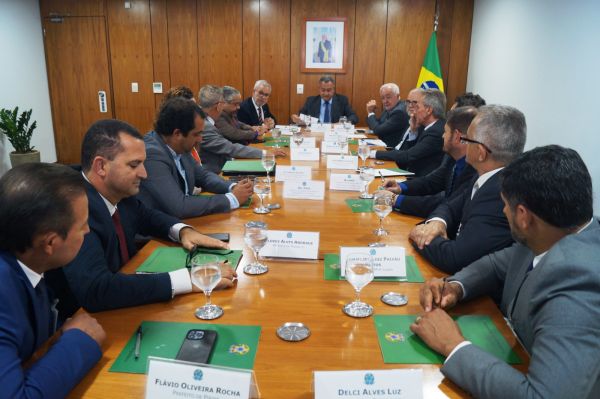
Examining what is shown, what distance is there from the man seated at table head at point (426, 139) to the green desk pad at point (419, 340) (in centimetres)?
279

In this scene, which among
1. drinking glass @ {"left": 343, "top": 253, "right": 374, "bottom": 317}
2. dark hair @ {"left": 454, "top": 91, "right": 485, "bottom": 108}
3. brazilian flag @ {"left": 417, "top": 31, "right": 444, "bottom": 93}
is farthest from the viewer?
brazilian flag @ {"left": 417, "top": 31, "right": 444, "bottom": 93}

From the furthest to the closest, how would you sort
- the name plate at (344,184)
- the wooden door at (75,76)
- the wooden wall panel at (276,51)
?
the wooden door at (75,76), the wooden wall panel at (276,51), the name plate at (344,184)

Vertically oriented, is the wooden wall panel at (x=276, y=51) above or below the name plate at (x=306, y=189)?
above

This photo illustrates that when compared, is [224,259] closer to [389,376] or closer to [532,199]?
[389,376]

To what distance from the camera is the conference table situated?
1134 mm

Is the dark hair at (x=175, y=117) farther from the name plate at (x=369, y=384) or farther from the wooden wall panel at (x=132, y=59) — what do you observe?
the wooden wall panel at (x=132, y=59)

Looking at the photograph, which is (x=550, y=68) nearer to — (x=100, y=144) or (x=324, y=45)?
(x=324, y=45)

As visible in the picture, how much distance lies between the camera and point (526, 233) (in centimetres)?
130

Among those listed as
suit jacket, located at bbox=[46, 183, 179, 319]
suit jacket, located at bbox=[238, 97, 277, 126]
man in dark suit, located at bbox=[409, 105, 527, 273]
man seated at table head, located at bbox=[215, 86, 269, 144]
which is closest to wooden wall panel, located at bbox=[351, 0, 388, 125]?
suit jacket, located at bbox=[238, 97, 277, 126]

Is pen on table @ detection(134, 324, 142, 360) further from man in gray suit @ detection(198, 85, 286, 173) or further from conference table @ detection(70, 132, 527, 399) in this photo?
man in gray suit @ detection(198, 85, 286, 173)

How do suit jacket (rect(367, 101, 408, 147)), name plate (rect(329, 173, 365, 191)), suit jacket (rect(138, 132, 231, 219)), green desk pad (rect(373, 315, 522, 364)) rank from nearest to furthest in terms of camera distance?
green desk pad (rect(373, 315, 522, 364)) → suit jacket (rect(138, 132, 231, 219)) → name plate (rect(329, 173, 365, 191)) → suit jacket (rect(367, 101, 408, 147))

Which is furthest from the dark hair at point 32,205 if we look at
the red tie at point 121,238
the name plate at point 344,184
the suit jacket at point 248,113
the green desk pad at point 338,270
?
the suit jacket at point 248,113

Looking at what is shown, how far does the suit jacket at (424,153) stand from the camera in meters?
4.06

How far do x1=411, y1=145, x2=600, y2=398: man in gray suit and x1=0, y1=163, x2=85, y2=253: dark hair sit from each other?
3.38ft
